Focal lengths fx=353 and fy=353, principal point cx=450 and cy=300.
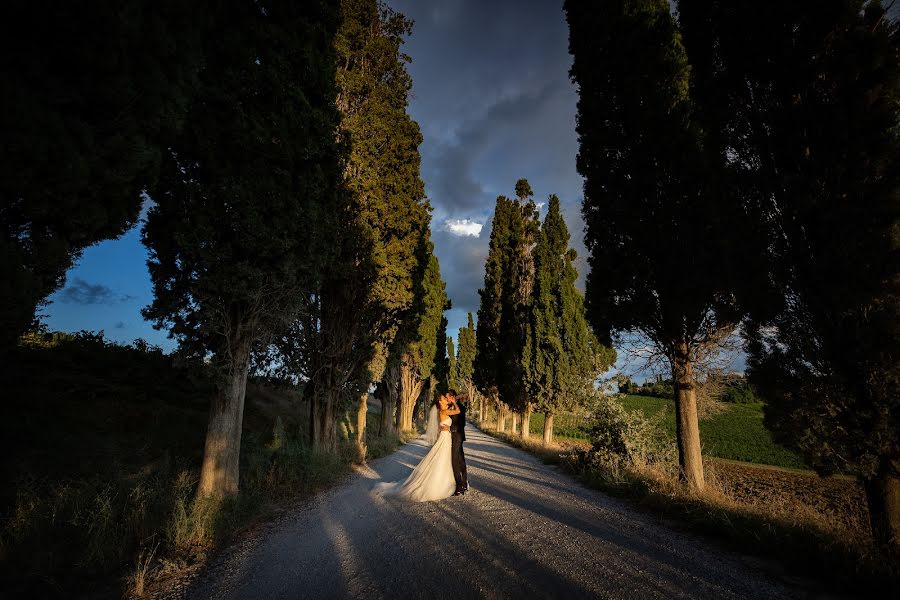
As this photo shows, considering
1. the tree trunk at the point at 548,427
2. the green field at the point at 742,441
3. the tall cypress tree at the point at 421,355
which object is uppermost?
the tall cypress tree at the point at 421,355

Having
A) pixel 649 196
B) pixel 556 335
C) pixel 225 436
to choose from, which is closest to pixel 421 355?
pixel 556 335

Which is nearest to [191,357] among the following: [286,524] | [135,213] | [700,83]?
[135,213]

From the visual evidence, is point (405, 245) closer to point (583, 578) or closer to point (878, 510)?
point (583, 578)

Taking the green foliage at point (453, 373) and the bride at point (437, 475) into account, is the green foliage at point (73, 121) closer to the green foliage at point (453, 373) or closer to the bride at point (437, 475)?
the bride at point (437, 475)

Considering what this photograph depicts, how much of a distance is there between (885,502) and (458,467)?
5.61 m

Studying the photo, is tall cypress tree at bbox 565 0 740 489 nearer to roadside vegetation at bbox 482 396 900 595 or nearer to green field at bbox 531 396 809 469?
roadside vegetation at bbox 482 396 900 595

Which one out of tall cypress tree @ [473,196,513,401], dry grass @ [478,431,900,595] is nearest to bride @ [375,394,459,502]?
dry grass @ [478,431,900,595]

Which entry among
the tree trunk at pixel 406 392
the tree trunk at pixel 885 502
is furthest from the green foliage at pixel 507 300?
the tree trunk at pixel 885 502

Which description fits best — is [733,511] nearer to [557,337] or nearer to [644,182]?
[644,182]

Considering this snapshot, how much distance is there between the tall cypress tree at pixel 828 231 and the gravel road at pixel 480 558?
1.87m

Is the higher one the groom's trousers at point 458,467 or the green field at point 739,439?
the groom's trousers at point 458,467

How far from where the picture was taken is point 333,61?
8.27 meters

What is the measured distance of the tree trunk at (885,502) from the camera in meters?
3.60

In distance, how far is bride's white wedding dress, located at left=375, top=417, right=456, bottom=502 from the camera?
6625 millimetres
